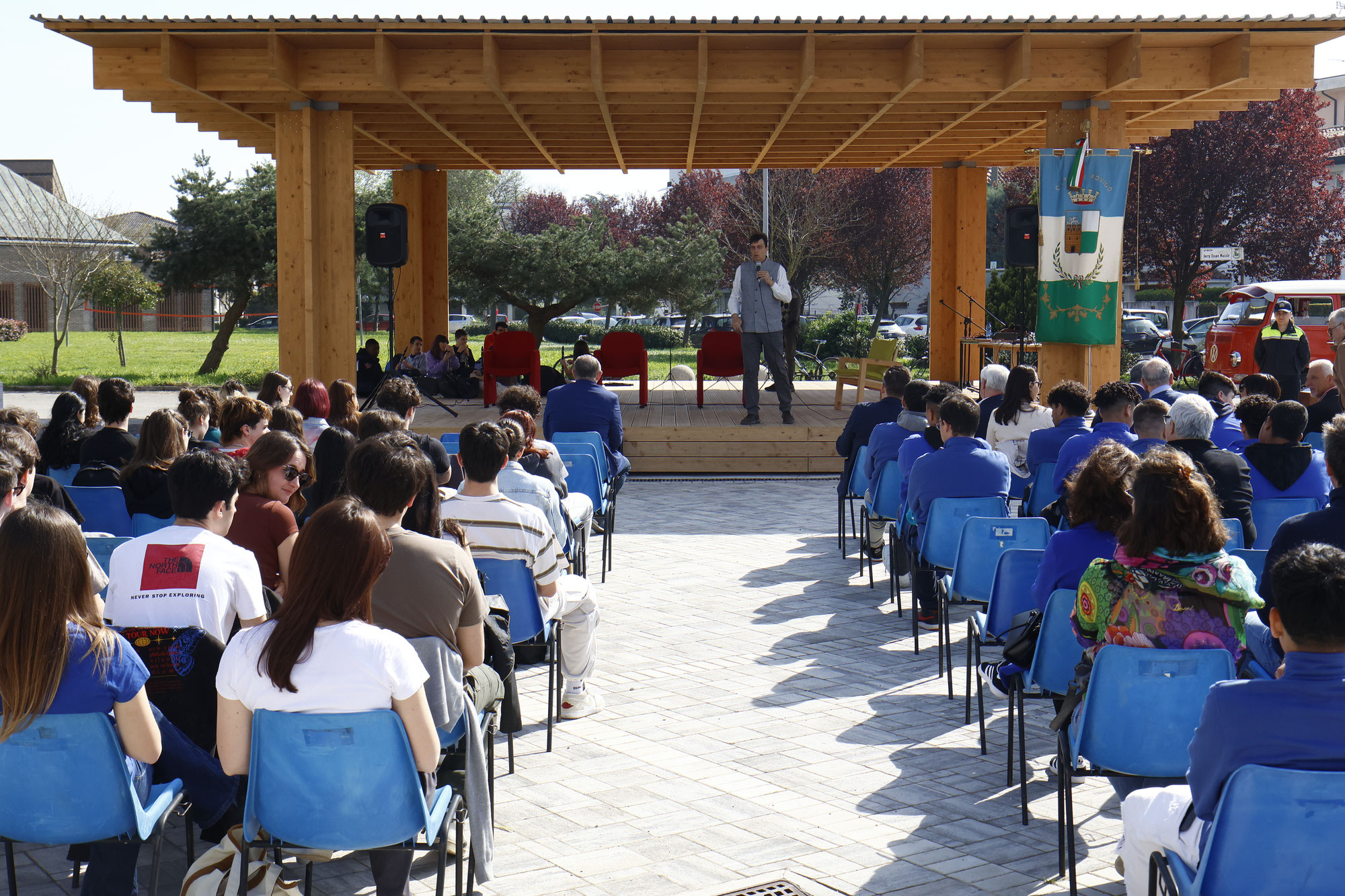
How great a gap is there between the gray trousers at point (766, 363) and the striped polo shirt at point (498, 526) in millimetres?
7057

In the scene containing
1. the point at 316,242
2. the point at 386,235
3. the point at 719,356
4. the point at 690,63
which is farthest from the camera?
the point at 719,356

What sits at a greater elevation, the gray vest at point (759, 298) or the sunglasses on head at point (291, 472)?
the gray vest at point (759, 298)

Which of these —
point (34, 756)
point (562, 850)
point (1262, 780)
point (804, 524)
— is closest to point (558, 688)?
point (562, 850)

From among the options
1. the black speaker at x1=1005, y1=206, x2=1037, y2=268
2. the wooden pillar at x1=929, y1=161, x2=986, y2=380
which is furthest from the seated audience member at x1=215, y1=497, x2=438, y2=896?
the wooden pillar at x1=929, y1=161, x2=986, y2=380

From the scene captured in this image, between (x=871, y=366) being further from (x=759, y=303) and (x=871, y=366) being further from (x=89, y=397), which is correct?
(x=89, y=397)

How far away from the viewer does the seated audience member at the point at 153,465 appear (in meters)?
4.83

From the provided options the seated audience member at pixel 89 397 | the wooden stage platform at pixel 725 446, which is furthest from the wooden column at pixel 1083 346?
the seated audience member at pixel 89 397

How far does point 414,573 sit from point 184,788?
76 centimetres

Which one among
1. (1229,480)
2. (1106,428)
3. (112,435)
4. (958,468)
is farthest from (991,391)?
(112,435)

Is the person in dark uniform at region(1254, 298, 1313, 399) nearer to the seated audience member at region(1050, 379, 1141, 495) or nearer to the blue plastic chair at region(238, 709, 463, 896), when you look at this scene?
the seated audience member at region(1050, 379, 1141, 495)

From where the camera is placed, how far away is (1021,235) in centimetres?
1270

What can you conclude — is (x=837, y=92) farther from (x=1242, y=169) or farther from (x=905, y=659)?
(x=1242, y=169)

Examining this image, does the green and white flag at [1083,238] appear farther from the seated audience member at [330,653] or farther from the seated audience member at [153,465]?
the seated audience member at [330,653]

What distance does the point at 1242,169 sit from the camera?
27.2 meters
